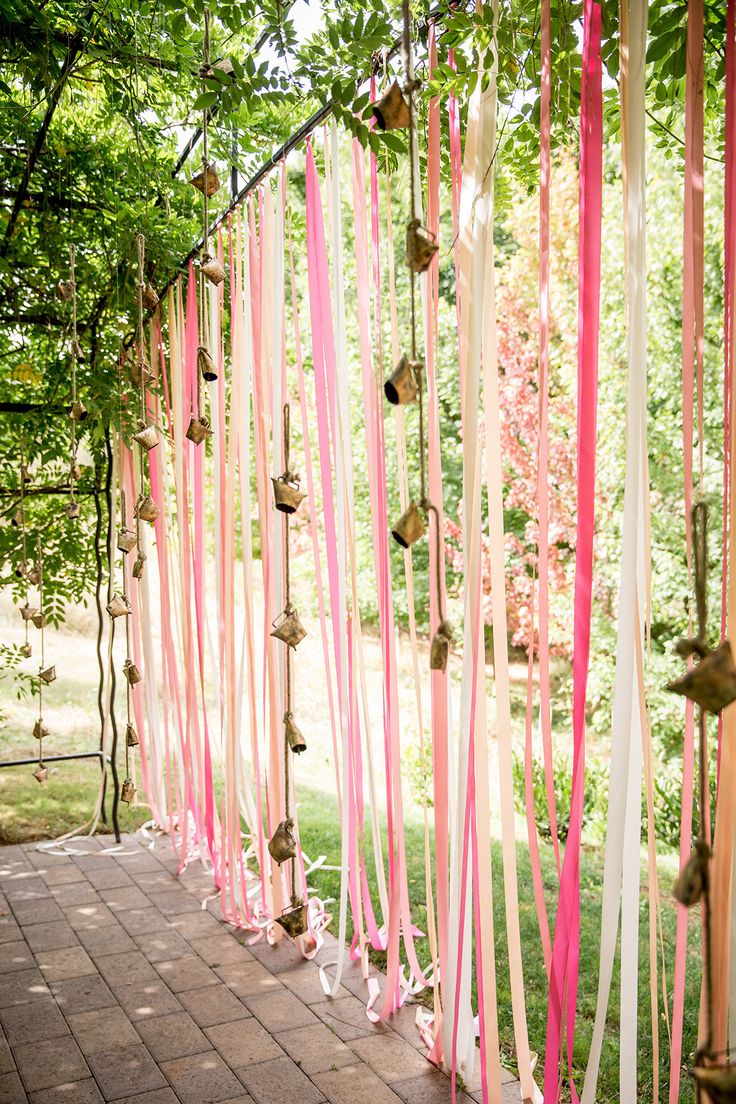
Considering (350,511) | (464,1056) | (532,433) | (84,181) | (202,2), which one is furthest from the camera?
(532,433)

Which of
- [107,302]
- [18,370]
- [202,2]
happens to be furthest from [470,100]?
[18,370]

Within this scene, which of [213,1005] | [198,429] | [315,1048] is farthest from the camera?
[213,1005]

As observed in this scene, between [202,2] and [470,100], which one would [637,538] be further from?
[202,2]

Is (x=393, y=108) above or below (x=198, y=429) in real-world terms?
above

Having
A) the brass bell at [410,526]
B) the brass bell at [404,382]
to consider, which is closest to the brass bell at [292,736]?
the brass bell at [410,526]

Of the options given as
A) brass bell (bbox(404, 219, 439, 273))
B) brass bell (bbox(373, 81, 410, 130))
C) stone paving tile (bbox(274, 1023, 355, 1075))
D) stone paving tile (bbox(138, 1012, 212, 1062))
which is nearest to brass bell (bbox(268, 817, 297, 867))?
brass bell (bbox(404, 219, 439, 273))

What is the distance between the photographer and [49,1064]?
2250mm

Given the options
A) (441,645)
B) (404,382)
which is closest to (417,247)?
(404,382)

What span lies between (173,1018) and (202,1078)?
0.32m

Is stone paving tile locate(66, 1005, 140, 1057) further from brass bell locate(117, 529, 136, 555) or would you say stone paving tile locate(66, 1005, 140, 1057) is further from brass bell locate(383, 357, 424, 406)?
brass bell locate(383, 357, 424, 406)

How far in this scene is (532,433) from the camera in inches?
234

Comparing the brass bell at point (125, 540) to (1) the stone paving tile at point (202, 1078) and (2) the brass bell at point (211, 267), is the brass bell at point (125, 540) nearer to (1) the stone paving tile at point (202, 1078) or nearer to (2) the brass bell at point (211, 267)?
(2) the brass bell at point (211, 267)

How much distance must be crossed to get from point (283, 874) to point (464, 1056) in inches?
33.8

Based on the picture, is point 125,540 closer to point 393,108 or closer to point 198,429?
point 198,429
